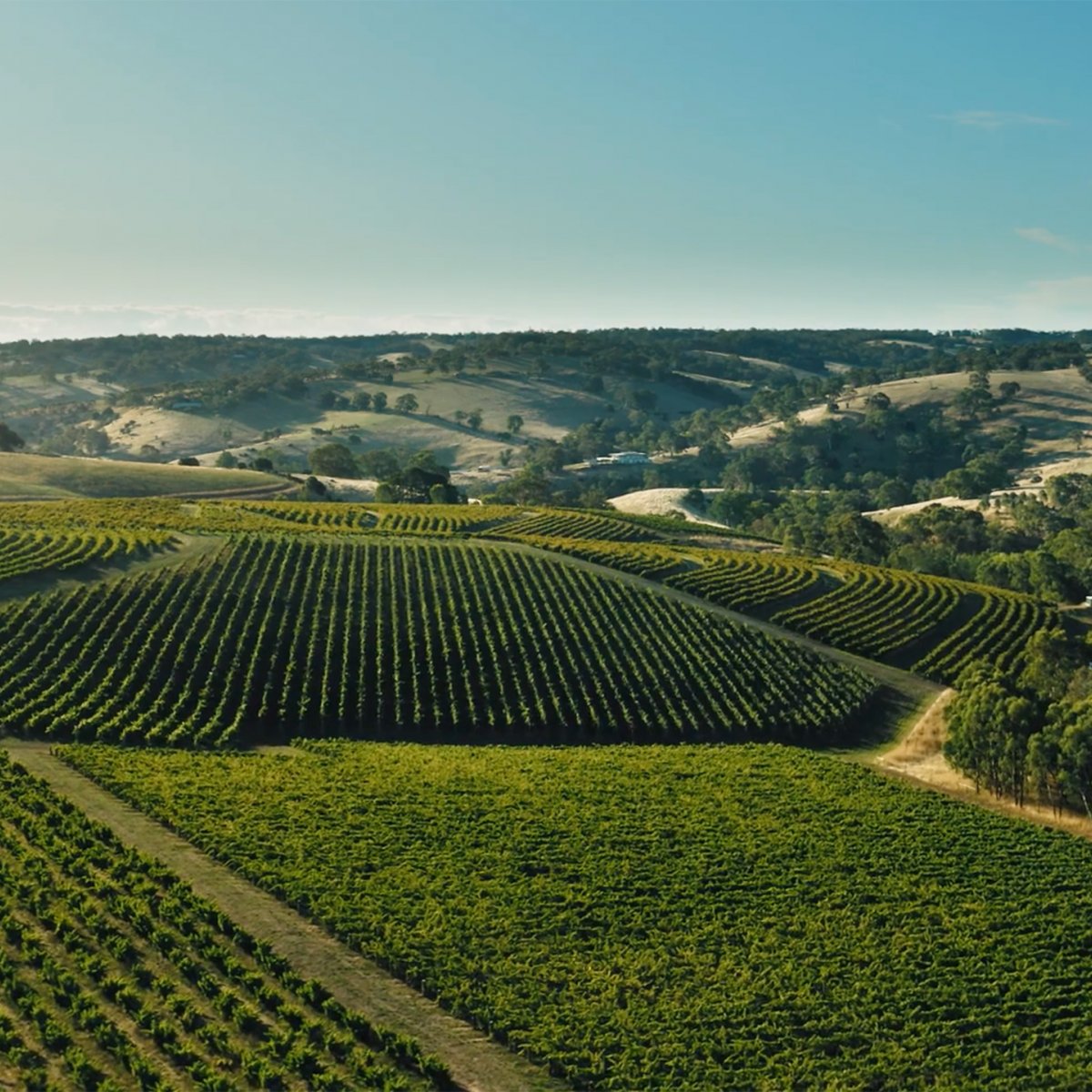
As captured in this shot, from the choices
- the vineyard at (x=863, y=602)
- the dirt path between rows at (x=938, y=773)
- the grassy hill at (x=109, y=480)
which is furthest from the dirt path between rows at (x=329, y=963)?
the grassy hill at (x=109, y=480)

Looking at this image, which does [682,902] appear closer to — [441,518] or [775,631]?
[775,631]

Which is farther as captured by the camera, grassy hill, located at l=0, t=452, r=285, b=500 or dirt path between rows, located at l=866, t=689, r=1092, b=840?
grassy hill, located at l=0, t=452, r=285, b=500

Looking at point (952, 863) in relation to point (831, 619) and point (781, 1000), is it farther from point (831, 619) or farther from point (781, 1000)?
point (831, 619)

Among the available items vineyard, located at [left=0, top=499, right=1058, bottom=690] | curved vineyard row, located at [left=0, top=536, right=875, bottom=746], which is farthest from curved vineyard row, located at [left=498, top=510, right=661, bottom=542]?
curved vineyard row, located at [left=0, top=536, right=875, bottom=746]

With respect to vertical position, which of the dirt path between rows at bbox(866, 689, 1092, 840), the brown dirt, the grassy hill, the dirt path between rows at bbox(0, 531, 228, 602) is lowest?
the dirt path between rows at bbox(866, 689, 1092, 840)

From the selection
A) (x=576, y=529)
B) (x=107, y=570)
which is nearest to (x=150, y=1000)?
(x=107, y=570)

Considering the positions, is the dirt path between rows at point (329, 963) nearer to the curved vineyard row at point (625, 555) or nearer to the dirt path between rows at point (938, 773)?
the dirt path between rows at point (938, 773)

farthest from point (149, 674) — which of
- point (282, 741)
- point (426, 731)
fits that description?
point (426, 731)

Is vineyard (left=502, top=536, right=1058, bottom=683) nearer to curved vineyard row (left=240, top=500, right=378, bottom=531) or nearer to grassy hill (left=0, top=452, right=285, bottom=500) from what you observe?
curved vineyard row (left=240, top=500, right=378, bottom=531)
